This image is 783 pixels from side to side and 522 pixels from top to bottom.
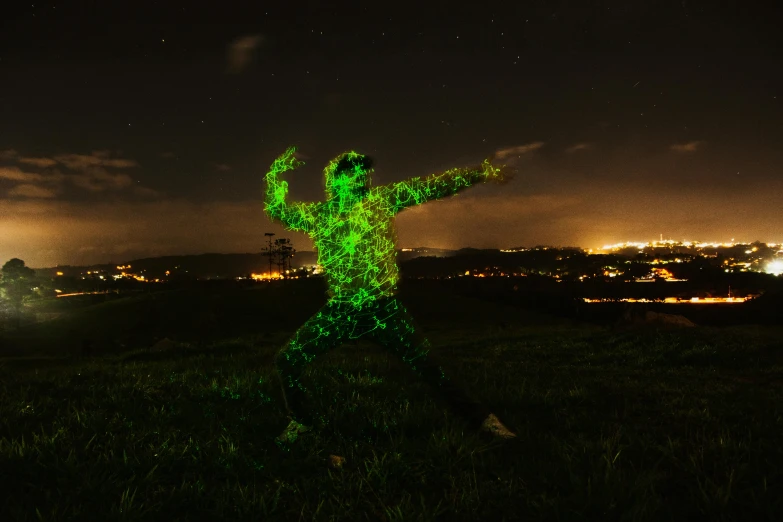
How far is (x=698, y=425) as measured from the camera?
13.7ft

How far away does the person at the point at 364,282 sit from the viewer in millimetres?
3762

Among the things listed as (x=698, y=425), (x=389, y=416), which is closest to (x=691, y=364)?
(x=698, y=425)

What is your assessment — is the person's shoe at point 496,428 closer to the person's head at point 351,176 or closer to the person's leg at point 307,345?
the person's leg at point 307,345

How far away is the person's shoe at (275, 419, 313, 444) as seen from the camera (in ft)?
12.6

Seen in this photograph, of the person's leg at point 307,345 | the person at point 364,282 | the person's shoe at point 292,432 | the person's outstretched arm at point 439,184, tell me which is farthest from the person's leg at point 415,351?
the person's shoe at point 292,432

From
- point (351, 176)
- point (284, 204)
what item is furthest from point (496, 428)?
point (284, 204)

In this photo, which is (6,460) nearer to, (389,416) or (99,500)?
(99,500)

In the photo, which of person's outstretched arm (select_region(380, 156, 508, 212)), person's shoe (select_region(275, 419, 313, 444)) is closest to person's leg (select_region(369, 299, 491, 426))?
person's outstretched arm (select_region(380, 156, 508, 212))

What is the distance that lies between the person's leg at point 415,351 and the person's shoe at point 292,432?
3.19ft

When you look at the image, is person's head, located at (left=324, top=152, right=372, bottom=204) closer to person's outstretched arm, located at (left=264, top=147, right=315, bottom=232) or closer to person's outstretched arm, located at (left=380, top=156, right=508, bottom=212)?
person's outstretched arm, located at (left=380, top=156, right=508, bottom=212)

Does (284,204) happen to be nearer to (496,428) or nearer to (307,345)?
(307,345)

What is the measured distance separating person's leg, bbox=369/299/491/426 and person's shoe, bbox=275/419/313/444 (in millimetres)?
973

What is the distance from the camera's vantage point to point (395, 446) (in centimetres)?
363

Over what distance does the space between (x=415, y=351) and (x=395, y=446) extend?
0.72m
